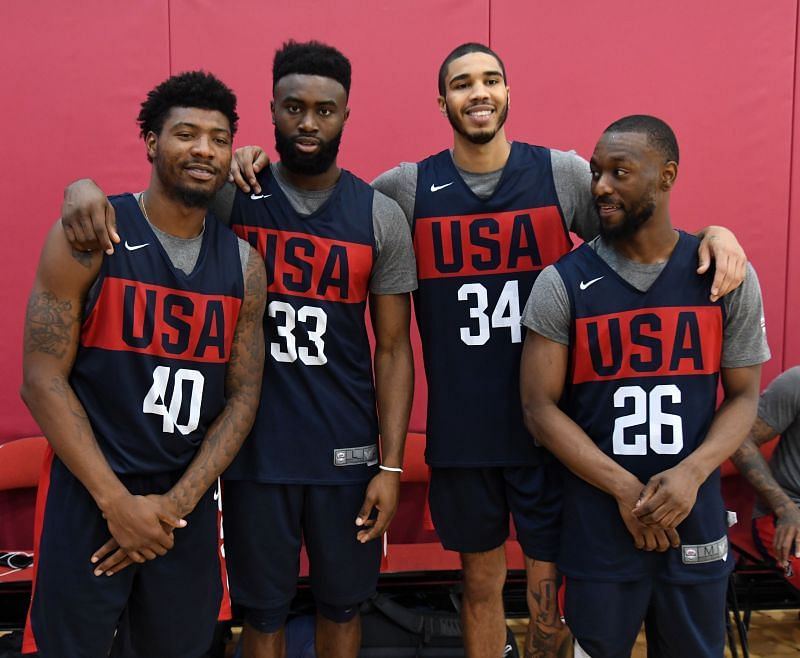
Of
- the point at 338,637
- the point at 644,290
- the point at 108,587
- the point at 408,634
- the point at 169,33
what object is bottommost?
the point at 408,634

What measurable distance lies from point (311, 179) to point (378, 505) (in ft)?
3.04

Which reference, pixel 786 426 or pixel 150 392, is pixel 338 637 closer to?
pixel 150 392

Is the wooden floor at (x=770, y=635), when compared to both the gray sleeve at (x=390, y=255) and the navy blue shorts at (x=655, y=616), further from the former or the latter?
the gray sleeve at (x=390, y=255)

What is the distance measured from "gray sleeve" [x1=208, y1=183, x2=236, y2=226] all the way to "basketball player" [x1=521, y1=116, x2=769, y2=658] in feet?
2.94

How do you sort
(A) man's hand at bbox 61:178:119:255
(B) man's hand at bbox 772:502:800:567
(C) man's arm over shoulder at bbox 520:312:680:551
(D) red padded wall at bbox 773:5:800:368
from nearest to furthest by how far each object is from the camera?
(A) man's hand at bbox 61:178:119:255, (C) man's arm over shoulder at bbox 520:312:680:551, (B) man's hand at bbox 772:502:800:567, (D) red padded wall at bbox 773:5:800:368

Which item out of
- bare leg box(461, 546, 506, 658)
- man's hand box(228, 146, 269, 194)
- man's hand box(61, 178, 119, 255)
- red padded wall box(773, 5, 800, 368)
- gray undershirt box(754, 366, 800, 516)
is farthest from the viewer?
red padded wall box(773, 5, 800, 368)

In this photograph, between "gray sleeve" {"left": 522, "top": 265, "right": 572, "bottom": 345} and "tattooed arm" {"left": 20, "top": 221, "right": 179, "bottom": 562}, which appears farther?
"gray sleeve" {"left": 522, "top": 265, "right": 572, "bottom": 345}

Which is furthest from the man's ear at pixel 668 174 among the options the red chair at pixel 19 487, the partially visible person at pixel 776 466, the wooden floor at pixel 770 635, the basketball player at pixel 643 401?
the red chair at pixel 19 487

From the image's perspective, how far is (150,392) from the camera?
1798 mm

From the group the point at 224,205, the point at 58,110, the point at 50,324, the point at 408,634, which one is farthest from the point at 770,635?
the point at 58,110

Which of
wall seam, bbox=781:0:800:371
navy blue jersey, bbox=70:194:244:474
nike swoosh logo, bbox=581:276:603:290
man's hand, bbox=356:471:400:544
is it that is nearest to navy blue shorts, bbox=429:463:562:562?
man's hand, bbox=356:471:400:544

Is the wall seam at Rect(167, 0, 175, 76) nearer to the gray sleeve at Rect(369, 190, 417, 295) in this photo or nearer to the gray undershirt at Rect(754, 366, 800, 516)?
the gray sleeve at Rect(369, 190, 417, 295)

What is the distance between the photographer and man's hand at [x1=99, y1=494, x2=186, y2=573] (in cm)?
173

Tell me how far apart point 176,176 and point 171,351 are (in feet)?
1.42
